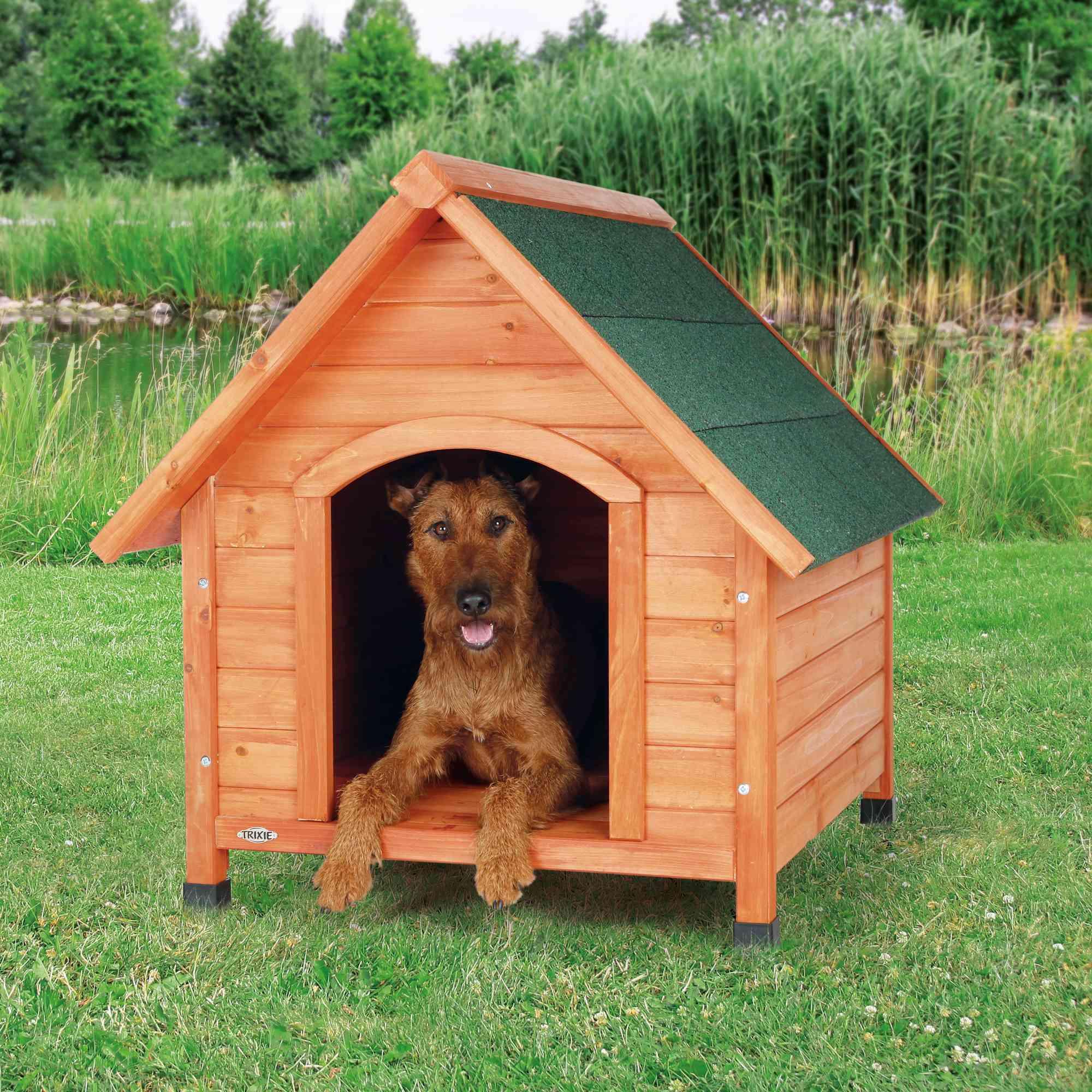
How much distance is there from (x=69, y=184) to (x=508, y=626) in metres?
17.1

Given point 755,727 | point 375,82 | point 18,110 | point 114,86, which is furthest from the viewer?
point 375,82

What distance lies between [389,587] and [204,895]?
58.3 inches

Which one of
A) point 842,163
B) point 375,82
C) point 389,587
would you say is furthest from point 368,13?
point 389,587

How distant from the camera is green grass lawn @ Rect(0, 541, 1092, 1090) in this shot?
11.0 ft

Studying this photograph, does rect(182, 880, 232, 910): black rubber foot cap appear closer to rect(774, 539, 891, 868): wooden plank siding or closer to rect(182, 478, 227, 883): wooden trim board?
rect(182, 478, 227, 883): wooden trim board

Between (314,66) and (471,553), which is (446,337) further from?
(314,66)

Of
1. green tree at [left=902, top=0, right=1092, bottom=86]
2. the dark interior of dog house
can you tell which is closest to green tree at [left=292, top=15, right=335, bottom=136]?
green tree at [left=902, top=0, right=1092, bottom=86]

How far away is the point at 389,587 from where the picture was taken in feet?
17.6

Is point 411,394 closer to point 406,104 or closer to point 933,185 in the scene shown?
point 933,185

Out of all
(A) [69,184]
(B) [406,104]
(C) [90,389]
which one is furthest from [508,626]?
(B) [406,104]

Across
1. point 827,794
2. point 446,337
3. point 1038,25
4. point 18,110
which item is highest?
point 18,110

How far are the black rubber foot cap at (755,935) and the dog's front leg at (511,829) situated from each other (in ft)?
1.95

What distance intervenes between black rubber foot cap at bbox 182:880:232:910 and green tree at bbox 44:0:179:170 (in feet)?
139

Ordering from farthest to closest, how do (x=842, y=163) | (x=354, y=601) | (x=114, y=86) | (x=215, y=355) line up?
(x=114, y=86) → (x=842, y=163) → (x=215, y=355) → (x=354, y=601)
